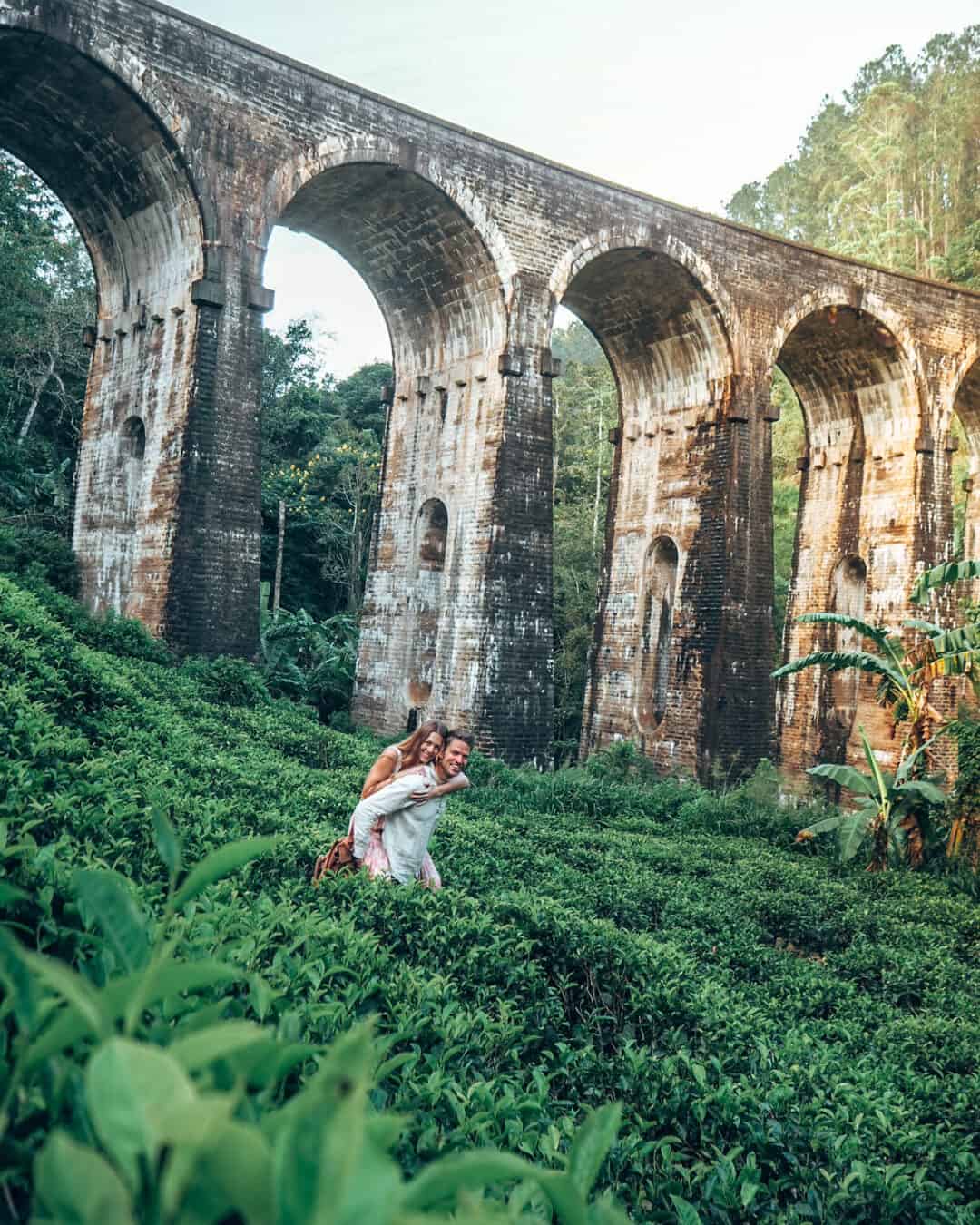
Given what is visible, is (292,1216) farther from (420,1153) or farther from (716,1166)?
(716,1166)

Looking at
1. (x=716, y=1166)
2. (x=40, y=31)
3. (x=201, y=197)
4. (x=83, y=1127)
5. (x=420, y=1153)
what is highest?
(x=40, y=31)

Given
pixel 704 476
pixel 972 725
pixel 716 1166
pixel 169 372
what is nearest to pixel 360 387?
pixel 704 476

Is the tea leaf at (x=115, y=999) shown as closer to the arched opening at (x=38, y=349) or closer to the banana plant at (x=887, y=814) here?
the banana plant at (x=887, y=814)

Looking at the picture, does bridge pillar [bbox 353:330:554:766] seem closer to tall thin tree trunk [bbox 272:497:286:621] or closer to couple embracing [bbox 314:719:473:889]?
couple embracing [bbox 314:719:473:889]

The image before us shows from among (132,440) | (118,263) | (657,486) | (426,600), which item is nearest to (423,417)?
(426,600)

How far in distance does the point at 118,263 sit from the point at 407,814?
418 inches

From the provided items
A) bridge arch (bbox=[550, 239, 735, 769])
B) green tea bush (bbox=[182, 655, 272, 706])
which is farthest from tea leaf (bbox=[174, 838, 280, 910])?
bridge arch (bbox=[550, 239, 735, 769])

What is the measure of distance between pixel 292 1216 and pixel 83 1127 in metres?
0.28

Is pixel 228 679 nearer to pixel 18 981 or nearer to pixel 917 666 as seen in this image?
pixel 917 666

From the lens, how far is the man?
500 centimetres

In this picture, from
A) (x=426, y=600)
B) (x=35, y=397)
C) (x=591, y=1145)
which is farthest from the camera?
(x=35, y=397)

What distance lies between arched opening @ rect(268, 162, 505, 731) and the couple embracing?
27.8ft

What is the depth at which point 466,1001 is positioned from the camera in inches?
144

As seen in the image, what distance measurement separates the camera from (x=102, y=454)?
526 inches
